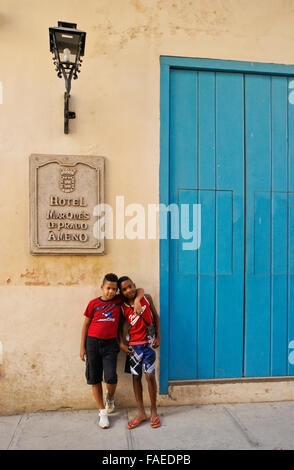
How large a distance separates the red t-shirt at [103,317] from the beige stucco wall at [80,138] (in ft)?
0.74

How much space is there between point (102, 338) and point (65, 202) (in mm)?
1390

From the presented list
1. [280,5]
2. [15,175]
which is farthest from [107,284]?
[280,5]

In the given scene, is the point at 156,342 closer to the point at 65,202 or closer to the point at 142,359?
the point at 142,359

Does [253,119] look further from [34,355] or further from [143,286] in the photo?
[34,355]

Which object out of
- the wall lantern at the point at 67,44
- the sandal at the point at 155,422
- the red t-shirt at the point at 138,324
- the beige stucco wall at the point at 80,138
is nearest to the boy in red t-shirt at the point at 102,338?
the red t-shirt at the point at 138,324

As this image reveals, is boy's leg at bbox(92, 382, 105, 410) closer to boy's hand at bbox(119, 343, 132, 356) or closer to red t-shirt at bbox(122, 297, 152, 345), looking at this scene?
boy's hand at bbox(119, 343, 132, 356)

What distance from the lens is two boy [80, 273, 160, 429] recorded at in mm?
3500

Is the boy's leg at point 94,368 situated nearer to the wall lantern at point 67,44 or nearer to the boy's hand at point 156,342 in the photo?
the boy's hand at point 156,342

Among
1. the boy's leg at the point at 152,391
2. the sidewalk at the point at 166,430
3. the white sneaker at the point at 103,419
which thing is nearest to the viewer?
the sidewalk at the point at 166,430

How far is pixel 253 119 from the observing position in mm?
4059

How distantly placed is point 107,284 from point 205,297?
3.71ft

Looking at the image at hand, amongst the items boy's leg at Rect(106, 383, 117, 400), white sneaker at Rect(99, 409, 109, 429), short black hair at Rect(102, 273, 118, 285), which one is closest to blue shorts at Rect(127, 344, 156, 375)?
boy's leg at Rect(106, 383, 117, 400)

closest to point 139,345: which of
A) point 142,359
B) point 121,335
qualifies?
point 142,359

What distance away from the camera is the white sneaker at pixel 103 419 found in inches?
133
